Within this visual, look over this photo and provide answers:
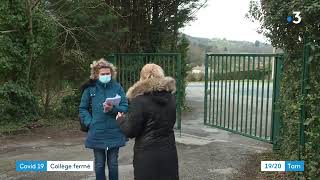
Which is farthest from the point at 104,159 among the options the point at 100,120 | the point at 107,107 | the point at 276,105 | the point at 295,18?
the point at 276,105

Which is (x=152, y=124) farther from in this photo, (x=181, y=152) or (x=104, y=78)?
(x=181, y=152)

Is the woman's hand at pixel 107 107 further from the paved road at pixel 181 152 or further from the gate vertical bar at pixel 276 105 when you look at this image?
the gate vertical bar at pixel 276 105

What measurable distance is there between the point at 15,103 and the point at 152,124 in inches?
299

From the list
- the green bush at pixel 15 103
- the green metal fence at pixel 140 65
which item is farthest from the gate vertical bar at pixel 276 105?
the green bush at pixel 15 103

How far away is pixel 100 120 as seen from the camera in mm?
5691

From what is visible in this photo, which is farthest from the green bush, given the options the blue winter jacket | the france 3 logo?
the france 3 logo

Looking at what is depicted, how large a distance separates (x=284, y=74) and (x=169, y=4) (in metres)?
7.31

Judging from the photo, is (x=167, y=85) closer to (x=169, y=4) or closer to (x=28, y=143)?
(x=28, y=143)

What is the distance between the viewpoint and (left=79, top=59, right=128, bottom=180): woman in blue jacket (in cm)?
569

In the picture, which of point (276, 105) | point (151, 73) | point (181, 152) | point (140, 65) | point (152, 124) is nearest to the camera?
point (152, 124)

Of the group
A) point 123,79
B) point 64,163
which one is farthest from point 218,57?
point 64,163

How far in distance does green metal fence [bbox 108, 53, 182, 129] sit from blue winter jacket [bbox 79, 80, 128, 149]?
459cm

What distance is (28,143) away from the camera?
9789 mm

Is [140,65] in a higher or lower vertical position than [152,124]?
higher
